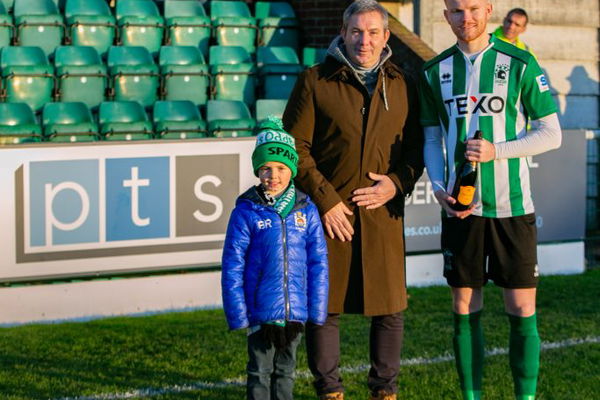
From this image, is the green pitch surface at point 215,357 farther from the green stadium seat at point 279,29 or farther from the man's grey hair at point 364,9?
the green stadium seat at point 279,29

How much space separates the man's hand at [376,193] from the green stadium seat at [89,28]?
685 cm

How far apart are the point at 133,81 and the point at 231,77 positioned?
108 cm

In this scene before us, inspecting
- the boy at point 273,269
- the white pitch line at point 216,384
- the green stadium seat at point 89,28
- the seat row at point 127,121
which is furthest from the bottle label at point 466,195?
the green stadium seat at point 89,28

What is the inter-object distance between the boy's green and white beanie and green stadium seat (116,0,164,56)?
23.1 ft

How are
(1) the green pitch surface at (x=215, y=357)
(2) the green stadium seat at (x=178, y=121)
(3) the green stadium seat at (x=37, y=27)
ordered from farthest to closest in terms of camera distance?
(3) the green stadium seat at (x=37, y=27), (2) the green stadium seat at (x=178, y=121), (1) the green pitch surface at (x=215, y=357)

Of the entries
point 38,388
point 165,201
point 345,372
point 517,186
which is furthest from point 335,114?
point 165,201

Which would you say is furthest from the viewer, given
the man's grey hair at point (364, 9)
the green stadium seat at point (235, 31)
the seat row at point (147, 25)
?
the green stadium seat at point (235, 31)

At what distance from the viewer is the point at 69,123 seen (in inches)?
362

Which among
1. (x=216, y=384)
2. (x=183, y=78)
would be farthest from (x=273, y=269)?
(x=183, y=78)

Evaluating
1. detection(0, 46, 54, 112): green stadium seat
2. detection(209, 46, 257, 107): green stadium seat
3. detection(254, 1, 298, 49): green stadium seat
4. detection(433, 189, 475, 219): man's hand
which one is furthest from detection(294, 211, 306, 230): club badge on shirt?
detection(254, 1, 298, 49): green stadium seat

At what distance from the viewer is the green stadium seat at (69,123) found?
8914mm

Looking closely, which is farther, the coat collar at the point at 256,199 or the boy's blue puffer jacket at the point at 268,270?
the coat collar at the point at 256,199

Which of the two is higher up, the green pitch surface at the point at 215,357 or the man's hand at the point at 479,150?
the man's hand at the point at 479,150

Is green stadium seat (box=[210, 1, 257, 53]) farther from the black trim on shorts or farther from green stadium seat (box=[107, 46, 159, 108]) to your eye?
the black trim on shorts
